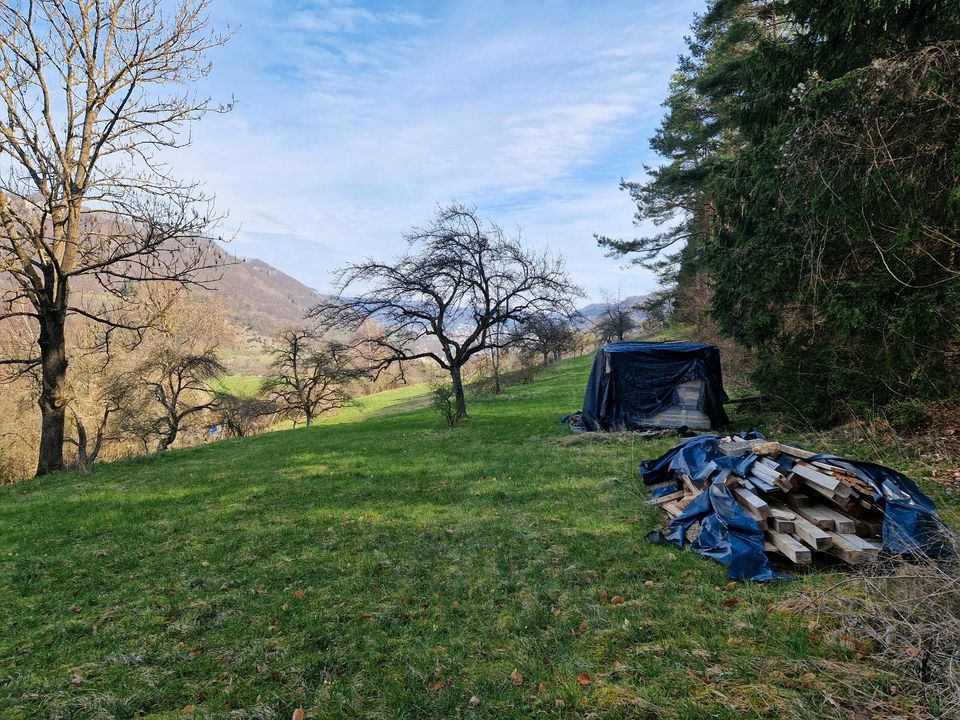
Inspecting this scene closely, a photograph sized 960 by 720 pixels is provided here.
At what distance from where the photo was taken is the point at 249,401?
1101 inches

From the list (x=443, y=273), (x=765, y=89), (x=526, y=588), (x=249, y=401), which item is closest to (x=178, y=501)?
(x=526, y=588)

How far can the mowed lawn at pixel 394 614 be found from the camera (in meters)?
2.94

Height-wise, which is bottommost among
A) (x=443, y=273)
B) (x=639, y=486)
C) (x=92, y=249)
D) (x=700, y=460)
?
(x=639, y=486)

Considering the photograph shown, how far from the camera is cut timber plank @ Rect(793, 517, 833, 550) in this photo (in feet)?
14.4

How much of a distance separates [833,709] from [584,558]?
8.78ft

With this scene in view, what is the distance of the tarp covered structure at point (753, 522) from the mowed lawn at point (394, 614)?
286 millimetres

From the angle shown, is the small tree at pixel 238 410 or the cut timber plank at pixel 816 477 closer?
the cut timber plank at pixel 816 477

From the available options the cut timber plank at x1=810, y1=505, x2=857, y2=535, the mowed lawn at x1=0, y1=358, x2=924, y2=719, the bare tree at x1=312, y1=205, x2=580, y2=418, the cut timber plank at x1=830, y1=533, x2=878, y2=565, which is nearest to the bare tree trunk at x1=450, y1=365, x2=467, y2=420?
the bare tree at x1=312, y1=205, x2=580, y2=418

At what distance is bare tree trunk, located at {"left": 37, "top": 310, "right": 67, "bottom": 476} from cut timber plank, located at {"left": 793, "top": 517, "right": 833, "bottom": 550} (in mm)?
16170

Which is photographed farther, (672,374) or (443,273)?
(443,273)

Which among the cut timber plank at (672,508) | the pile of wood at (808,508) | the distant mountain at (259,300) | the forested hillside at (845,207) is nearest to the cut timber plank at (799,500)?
the pile of wood at (808,508)

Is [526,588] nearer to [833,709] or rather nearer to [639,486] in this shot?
[833,709]

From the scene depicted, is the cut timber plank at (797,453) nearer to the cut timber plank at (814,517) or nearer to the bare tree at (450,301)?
the cut timber plank at (814,517)

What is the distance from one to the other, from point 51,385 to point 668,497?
15318mm
